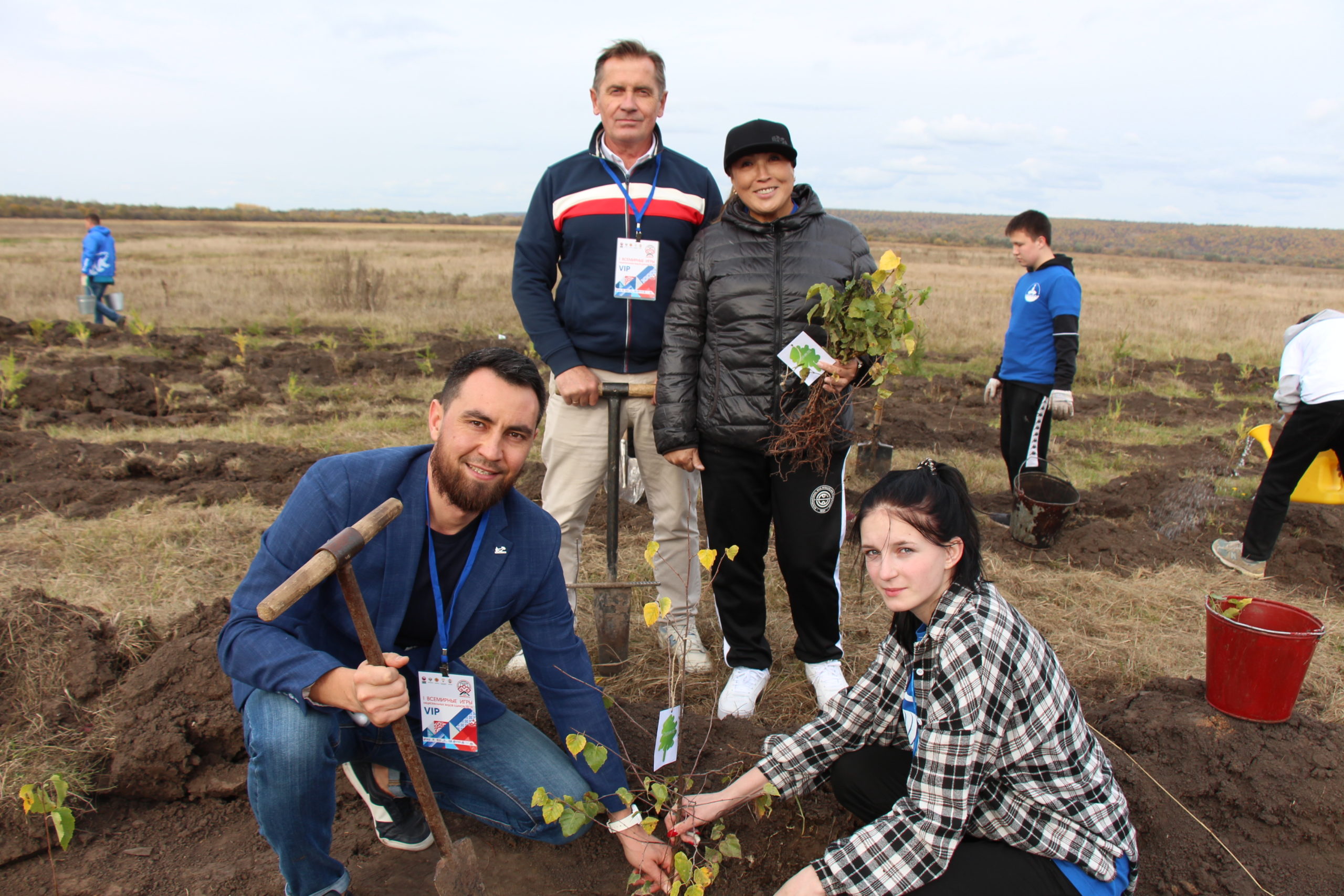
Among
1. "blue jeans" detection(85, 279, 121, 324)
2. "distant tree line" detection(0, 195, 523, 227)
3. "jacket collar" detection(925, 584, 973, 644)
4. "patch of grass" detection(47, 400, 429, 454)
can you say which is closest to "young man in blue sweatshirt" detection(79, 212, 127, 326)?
"blue jeans" detection(85, 279, 121, 324)

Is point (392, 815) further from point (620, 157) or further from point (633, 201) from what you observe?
point (620, 157)

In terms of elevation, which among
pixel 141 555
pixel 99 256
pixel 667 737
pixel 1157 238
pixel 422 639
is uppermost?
pixel 1157 238

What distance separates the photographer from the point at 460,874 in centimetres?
195

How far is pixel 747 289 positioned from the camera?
2.82 m

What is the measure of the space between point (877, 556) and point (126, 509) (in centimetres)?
486

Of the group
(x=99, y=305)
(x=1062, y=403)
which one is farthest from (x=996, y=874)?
(x=99, y=305)

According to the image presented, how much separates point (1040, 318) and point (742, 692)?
3197mm

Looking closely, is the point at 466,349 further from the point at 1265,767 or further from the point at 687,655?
the point at 1265,767

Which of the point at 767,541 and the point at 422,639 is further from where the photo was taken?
the point at 767,541

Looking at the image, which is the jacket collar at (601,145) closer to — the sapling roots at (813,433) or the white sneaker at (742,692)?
the sapling roots at (813,433)

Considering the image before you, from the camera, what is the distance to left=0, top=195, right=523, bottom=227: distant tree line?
60375mm

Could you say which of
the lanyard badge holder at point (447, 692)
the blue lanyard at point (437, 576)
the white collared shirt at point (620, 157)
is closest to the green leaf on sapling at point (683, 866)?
the lanyard badge holder at point (447, 692)

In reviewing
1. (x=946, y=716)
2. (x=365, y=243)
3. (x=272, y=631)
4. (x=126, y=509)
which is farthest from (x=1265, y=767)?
(x=365, y=243)

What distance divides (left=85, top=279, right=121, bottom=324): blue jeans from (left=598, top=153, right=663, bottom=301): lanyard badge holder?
503 inches
